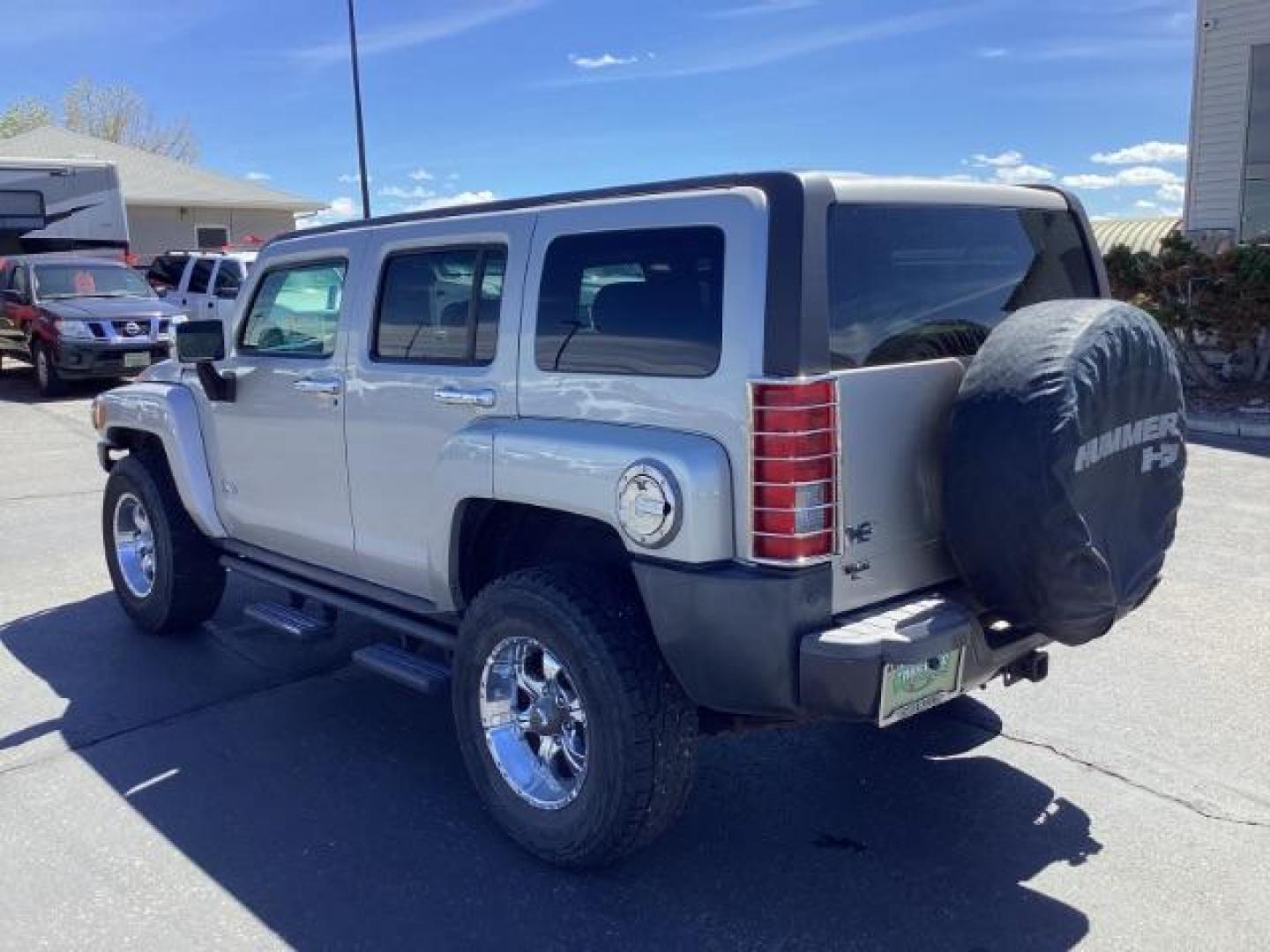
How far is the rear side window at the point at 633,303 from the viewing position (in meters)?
3.15

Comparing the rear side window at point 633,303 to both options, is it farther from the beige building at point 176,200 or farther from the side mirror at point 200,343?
the beige building at point 176,200

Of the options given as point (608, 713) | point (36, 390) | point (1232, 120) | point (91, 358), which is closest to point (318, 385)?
point (608, 713)

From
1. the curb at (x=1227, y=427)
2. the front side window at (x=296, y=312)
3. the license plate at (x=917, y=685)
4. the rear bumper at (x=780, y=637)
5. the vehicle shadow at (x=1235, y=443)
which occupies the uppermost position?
the front side window at (x=296, y=312)

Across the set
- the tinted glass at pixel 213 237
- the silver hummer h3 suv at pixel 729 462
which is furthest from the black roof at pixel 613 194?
the tinted glass at pixel 213 237

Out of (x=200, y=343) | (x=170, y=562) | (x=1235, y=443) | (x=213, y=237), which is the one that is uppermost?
(x=213, y=237)

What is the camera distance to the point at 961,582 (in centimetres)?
344

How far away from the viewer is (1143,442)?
3.29 meters

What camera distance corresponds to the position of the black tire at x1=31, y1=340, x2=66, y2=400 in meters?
15.2

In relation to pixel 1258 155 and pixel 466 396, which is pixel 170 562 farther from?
pixel 1258 155

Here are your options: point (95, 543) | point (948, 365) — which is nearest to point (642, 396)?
point (948, 365)

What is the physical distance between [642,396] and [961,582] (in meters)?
1.12

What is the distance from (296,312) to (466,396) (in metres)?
1.39

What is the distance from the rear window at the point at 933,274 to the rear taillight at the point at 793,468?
7.5 inches

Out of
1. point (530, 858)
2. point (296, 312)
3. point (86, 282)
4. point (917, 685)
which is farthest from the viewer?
point (86, 282)
